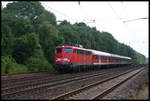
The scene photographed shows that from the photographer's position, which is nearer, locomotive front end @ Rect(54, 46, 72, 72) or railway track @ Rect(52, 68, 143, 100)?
railway track @ Rect(52, 68, 143, 100)

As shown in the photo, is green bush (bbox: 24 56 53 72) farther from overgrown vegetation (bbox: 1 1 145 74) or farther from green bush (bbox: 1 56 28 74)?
green bush (bbox: 1 56 28 74)

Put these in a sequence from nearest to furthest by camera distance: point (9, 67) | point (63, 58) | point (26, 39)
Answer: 1. point (63, 58)
2. point (9, 67)
3. point (26, 39)

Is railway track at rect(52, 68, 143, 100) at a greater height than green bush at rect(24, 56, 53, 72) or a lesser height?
lesser

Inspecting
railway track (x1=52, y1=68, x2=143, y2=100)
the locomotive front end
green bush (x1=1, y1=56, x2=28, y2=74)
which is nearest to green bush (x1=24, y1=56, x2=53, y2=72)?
green bush (x1=1, y1=56, x2=28, y2=74)

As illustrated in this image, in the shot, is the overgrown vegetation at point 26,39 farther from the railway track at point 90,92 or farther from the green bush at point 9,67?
the railway track at point 90,92

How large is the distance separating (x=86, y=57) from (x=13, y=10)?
17.9m

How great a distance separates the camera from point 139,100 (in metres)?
8.93

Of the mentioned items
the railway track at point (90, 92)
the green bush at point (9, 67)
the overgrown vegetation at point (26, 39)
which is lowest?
the railway track at point (90, 92)

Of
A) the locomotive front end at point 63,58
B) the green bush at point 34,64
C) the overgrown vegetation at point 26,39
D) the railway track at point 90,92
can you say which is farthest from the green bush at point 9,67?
the railway track at point 90,92

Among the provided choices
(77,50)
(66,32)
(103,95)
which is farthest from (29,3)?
(103,95)

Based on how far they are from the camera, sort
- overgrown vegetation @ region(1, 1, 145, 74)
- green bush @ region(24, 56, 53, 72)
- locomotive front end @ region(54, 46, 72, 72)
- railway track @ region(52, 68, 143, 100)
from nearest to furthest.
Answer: railway track @ region(52, 68, 143, 100)
locomotive front end @ region(54, 46, 72, 72)
overgrown vegetation @ region(1, 1, 145, 74)
green bush @ region(24, 56, 53, 72)

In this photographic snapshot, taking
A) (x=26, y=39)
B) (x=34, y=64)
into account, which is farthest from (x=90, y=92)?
(x=26, y=39)

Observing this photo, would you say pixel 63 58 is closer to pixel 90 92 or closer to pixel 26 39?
pixel 26 39

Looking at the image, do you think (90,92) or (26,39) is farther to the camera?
(26,39)
